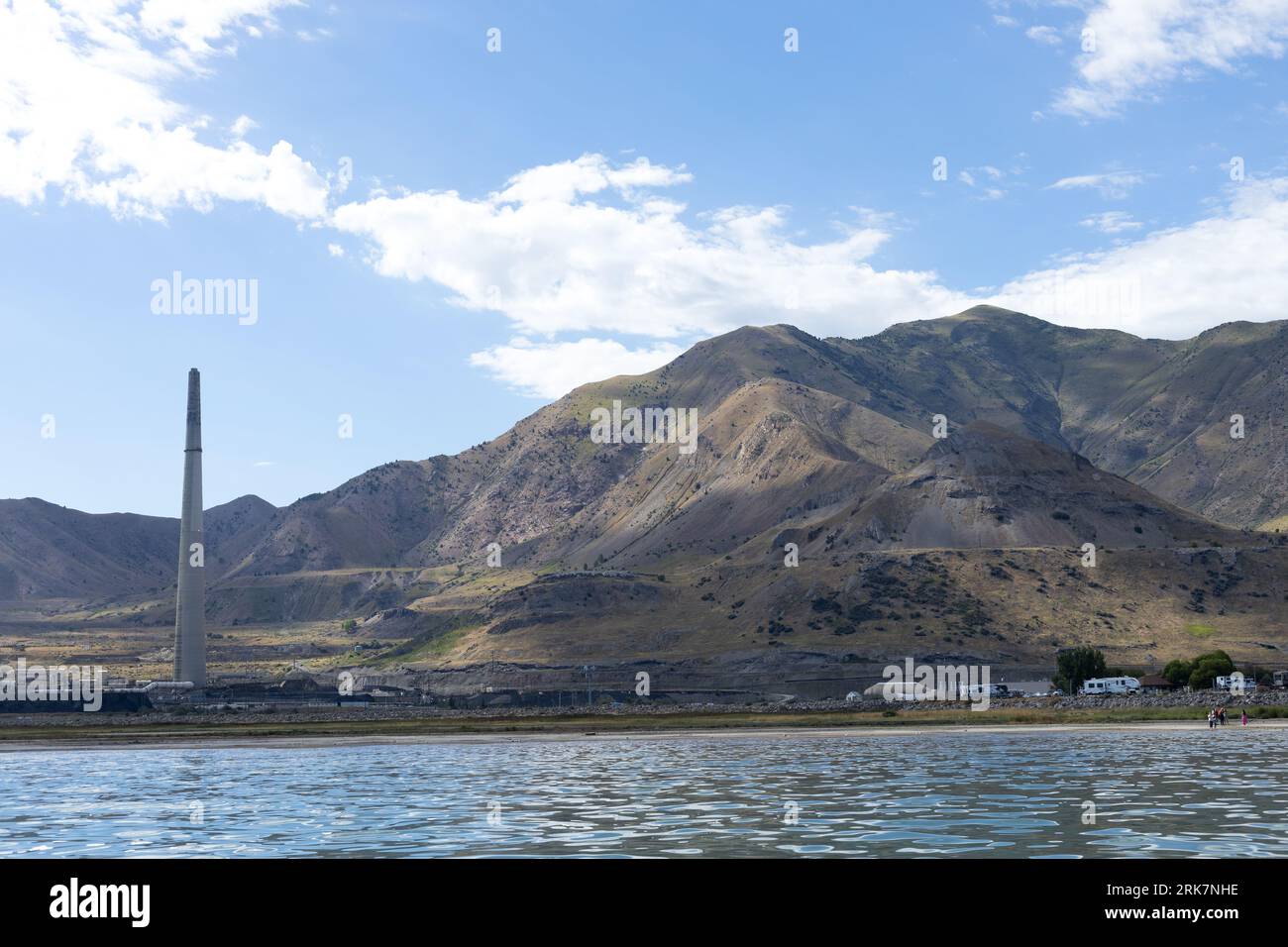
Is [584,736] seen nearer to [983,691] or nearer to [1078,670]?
[983,691]

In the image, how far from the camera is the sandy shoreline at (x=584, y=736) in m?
96.7

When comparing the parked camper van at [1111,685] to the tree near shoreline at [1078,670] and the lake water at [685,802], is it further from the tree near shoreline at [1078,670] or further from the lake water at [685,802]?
the lake water at [685,802]

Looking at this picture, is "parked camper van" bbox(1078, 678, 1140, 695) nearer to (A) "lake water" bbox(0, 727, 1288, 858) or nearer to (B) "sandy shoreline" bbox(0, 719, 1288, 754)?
(B) "sandy shoreline" bbox(0, 719, 1288, 754)

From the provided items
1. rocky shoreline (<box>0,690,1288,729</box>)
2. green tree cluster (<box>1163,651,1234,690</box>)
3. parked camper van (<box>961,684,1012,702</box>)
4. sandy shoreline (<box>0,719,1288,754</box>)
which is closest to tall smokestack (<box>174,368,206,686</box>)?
rocky shoreline (<box>0,690,1288,729</box>)

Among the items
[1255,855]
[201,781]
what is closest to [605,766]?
[201,781]

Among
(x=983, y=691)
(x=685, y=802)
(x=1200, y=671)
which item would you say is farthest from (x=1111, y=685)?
(x=685, y=802)

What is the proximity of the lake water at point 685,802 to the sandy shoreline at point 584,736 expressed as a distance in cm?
1557

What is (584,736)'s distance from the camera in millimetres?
102188

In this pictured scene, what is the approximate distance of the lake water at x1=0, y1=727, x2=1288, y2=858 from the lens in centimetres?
3291

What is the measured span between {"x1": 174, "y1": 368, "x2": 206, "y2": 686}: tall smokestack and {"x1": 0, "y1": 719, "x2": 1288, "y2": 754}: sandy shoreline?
48049 mm

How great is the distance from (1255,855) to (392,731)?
94.7m

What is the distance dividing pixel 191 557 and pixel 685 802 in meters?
123
